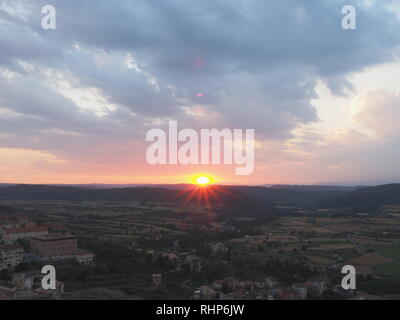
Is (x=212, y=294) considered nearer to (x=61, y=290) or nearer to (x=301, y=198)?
(x=61, y=290)

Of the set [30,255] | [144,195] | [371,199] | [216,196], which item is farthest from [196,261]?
[144,195]

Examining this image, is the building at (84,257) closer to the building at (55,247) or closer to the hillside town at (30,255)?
the hillside town at (30,255)

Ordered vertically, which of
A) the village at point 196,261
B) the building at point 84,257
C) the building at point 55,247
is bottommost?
the village at point 196,261

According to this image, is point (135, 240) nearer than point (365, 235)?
Yes

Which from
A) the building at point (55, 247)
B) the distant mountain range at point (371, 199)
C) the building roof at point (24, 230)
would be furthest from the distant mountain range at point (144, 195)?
the building at point (55, 247)

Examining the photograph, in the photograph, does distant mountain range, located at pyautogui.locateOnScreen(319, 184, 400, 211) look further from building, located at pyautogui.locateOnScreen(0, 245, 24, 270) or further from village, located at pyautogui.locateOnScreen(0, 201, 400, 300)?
building, located at pyautogui.locateOnScreen(0, 245, 24, 270)
